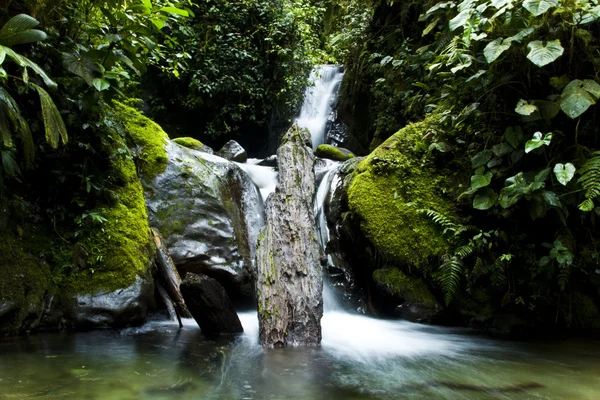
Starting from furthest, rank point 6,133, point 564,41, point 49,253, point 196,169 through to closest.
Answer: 1. point 196,169
2. point 564,41
3. point 49,253
4. point 6,133

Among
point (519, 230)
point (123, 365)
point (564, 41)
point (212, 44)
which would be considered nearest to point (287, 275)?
point (123, 365)

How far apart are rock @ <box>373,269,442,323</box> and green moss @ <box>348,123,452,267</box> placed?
20 cm

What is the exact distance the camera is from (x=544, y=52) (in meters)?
4.20

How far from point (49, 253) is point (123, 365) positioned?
1.79m

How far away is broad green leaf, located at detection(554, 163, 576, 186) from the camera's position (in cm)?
406

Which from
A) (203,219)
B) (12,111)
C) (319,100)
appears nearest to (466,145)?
(203,219)

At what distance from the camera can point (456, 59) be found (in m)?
5.13

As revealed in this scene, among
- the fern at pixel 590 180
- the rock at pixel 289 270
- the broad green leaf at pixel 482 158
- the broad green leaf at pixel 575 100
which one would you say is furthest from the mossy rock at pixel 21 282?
the broad green leaf at pixel 575 100

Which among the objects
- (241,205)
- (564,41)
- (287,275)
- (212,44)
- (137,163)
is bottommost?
→ (287,275)

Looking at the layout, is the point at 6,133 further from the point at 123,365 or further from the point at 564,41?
the point at 564,41

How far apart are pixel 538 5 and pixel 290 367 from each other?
3.98m

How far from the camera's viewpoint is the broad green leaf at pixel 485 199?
15.6 feet

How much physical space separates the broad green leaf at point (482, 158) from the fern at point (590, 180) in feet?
3.09

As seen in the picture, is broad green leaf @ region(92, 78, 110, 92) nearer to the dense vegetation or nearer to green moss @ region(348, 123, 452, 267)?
the dense vegetation
